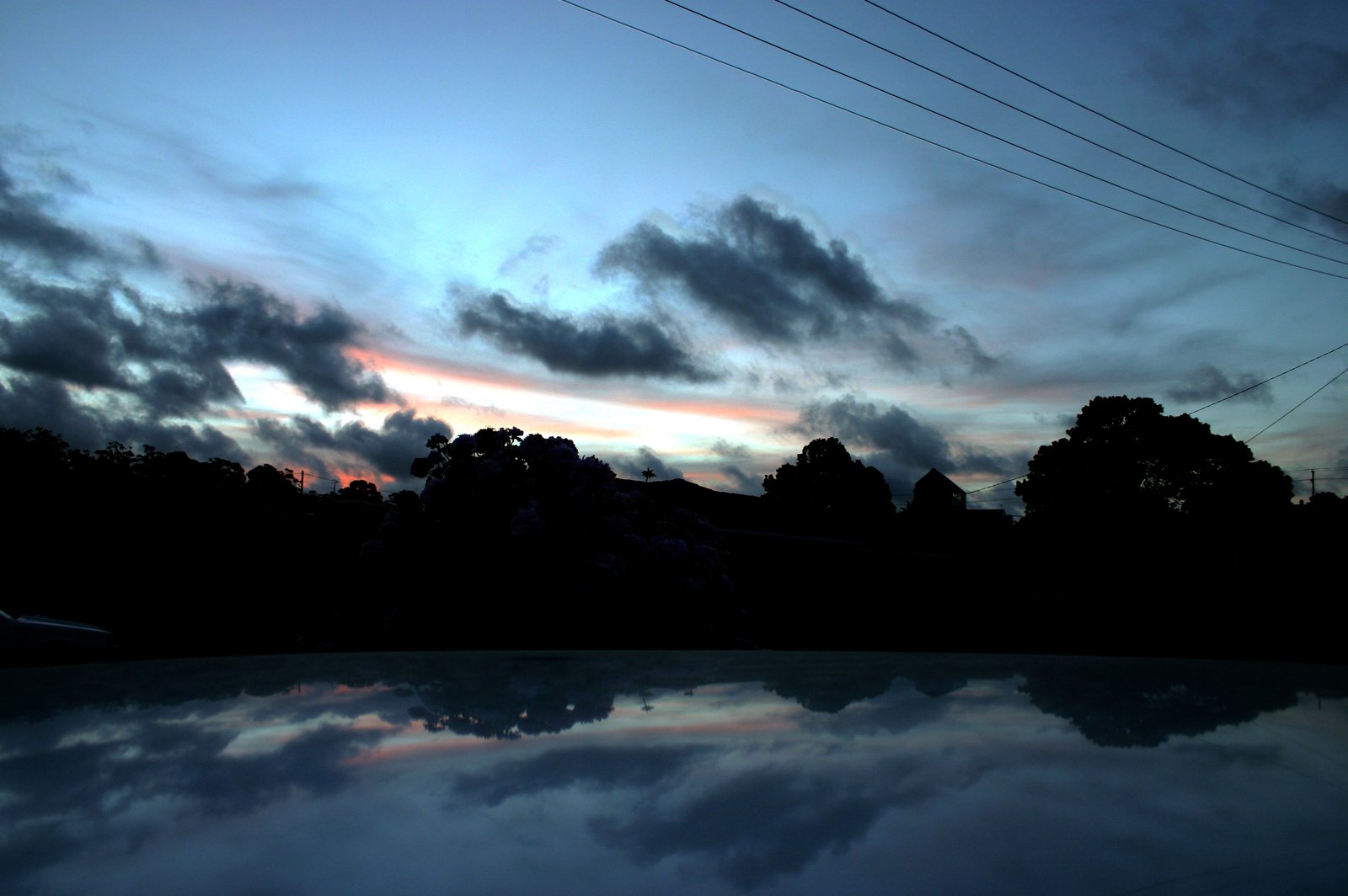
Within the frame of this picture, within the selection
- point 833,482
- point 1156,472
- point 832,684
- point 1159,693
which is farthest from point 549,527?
point 833,482

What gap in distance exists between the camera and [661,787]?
83.0 inches

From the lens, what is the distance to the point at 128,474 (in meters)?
25.7

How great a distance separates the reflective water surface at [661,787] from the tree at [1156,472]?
41622 millimetres

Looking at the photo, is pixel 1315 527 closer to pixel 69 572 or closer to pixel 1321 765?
pixel 1321 765

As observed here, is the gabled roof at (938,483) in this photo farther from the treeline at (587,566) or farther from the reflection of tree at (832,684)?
the reflection of tree at (832,684)

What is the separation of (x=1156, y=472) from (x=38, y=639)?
137 ft

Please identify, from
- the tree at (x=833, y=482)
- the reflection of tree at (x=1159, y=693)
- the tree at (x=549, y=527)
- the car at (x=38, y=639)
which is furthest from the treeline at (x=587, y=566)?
the tree at (x=833, y=482)

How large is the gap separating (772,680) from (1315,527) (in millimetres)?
34986

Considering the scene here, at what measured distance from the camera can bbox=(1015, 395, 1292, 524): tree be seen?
40656 millimetres

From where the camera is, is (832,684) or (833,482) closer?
(832,684)

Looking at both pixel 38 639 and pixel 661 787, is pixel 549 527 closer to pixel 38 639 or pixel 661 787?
pixel 38 639

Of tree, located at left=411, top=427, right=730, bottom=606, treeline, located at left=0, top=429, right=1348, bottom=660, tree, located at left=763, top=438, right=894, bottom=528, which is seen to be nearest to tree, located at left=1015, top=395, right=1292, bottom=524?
treeline, located at left=0, top=429, right=1348, bottom=660

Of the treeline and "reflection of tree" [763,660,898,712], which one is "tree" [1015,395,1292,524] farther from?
"reflection of tree" [763,660,898,712]

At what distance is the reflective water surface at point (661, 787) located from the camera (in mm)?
1586
